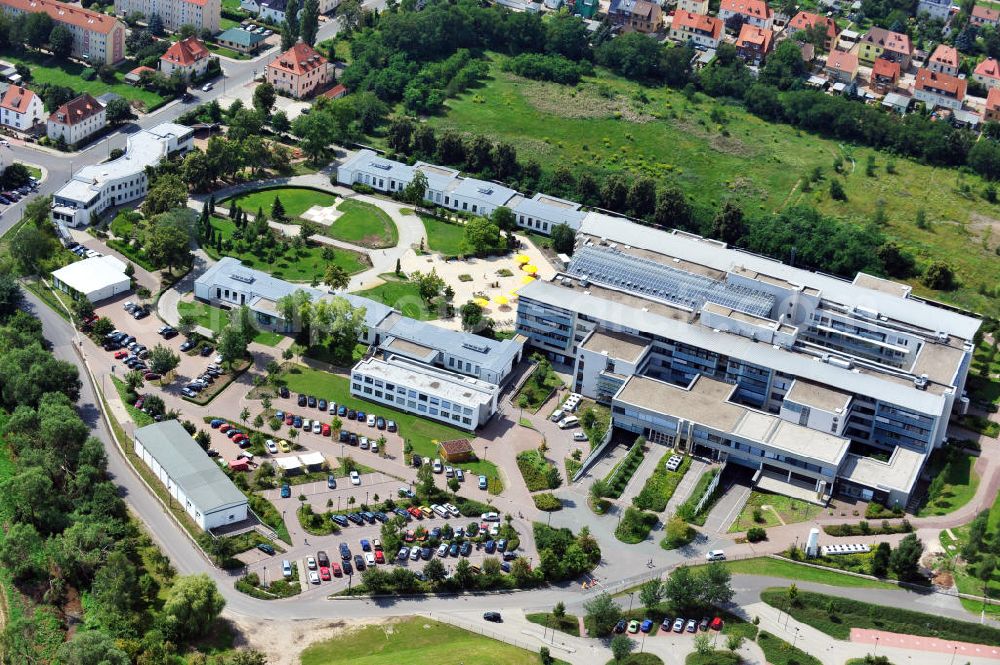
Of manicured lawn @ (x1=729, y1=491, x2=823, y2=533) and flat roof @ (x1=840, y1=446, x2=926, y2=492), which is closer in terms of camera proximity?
manicured lawn @ (x1=729, y1=491, x2=823, y2=533)

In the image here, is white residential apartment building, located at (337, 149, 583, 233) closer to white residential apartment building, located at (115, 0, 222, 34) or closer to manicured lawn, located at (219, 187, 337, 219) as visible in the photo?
manicured lawn, located at (219, 187, 337, 219)

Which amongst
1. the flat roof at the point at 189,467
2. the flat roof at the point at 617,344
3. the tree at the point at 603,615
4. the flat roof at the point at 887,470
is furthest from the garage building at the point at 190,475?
the flat roof at the point at 887,470

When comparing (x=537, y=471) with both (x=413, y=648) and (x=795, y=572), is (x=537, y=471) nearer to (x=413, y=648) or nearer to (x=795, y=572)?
(x=795, y=572)

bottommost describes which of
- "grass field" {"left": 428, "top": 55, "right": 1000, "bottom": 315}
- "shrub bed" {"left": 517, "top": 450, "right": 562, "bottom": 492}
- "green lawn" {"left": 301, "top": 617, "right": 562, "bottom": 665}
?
"green lawn" {"left": 301, "top": 617, "right": 562, "bottom": 665}

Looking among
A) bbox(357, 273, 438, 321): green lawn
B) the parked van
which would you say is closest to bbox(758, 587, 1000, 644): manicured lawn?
the parked van

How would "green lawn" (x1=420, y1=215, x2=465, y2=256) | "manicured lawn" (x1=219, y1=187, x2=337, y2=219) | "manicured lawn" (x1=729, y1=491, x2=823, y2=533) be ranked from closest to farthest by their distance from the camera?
"manicured lawn" (x1=729, y1=491, x2=823, y2=533)
"green lawn" (x1=420, y1=215, x2=465, y2=256)
"manicured lawn" (x1=219, y1=187, x2=337, y2=219)

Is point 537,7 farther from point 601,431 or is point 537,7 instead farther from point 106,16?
point 601,431

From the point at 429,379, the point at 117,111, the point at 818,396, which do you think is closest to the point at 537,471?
the point at 429,379

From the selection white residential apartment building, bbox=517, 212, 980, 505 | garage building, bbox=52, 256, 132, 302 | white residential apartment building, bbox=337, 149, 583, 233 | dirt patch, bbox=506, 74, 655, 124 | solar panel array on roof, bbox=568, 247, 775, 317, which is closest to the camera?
white residential apartment building, bbox=517, 212, 980, 505
